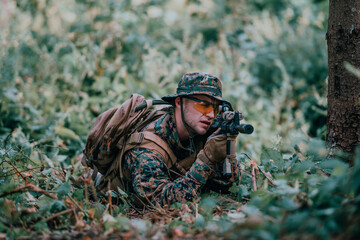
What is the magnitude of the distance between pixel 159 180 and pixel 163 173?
0.34 feet

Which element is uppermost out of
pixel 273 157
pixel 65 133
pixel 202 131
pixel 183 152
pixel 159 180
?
pixel 202 131

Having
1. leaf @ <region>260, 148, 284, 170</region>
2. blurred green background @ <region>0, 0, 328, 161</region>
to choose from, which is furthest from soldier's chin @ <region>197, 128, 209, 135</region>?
blurred green background @ <region>0, 0, 328, 161</region>

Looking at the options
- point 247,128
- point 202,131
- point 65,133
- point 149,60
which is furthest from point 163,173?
point 149,60

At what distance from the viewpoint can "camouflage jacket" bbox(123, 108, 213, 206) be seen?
3070 mm

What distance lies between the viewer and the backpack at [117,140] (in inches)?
132

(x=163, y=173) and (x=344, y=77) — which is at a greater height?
(x=344, y=77)

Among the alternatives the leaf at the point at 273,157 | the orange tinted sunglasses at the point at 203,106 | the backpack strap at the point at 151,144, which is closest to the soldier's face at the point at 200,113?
the orange tinted sunglasses at the point at 203,106

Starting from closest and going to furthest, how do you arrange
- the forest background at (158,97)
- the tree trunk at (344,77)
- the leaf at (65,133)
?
the forest background at (158,97) → the tree trunk at (344,77) → the leaf at (65,133)

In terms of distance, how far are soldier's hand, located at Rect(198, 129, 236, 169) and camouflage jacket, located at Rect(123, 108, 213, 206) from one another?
0.05 m

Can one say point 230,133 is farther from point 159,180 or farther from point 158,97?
point 158,97

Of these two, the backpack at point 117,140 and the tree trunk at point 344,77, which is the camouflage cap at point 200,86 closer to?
the backpack at point 117,140

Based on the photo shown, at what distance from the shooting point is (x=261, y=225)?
5.34ft

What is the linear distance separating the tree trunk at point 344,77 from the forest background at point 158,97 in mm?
274

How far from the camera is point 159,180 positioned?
319 cm
